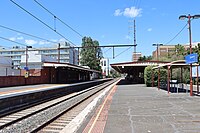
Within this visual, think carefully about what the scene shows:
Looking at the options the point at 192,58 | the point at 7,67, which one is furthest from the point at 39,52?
the point at 192,58

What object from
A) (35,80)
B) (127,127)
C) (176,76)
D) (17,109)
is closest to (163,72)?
(176,76)

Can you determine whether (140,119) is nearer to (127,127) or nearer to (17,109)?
(127,127)

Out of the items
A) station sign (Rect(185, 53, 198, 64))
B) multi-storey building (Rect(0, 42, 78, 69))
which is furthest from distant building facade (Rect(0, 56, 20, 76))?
multi-storey building (Rect(0, 42, 78, 69))

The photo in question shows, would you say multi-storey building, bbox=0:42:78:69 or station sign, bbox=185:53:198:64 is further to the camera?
multi-storey building, bbox=0:42:78:69

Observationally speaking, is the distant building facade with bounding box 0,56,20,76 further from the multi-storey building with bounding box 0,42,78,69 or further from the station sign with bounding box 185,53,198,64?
the multi-storey building with bounding box 0,42,78,69

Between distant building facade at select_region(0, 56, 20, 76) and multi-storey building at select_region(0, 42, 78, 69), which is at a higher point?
multi-storey building at select_region(0, 42, 78, 69)

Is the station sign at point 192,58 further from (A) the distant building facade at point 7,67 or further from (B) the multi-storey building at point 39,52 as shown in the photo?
(B) the multi-storey building at point 39,52

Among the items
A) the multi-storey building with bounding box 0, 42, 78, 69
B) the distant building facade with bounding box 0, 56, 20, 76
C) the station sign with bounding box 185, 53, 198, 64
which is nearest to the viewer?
the station sign with bounding box 185, 53, 198, 64

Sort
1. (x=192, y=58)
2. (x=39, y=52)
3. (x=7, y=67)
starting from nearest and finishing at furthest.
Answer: (x=192, y=58), (x=7, y=67), (x=39, y=52)

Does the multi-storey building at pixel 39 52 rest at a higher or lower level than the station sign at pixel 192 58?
higher

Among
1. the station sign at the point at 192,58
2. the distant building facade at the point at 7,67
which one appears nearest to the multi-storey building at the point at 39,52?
the distant building facade at the point at 7,67

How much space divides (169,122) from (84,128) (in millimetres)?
3154

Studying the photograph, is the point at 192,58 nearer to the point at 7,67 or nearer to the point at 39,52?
the point at 7,67

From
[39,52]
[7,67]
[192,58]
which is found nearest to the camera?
[192,58]
